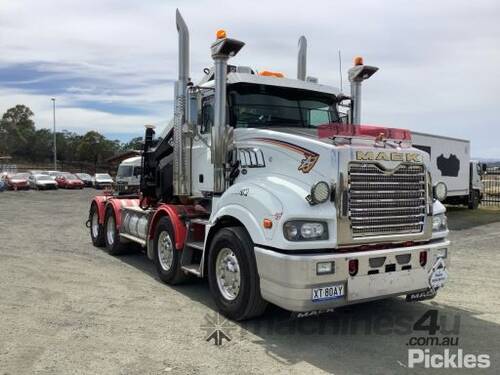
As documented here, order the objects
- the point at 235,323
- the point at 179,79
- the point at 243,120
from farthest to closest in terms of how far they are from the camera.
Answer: the point at 179,79
the point at 243,120
the point at 235,323

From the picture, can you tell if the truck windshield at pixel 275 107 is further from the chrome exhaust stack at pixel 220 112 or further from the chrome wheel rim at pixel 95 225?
the chrome wheel rim at pixel 95 225

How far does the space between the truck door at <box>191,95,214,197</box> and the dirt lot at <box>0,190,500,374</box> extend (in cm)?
154

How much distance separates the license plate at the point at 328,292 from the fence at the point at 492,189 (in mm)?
25072

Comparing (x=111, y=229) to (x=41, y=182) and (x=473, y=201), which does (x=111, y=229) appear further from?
(x=41, y=182)

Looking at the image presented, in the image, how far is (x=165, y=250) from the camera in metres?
7.76

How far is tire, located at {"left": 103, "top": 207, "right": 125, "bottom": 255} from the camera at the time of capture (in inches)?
399

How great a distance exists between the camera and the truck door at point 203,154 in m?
7.00

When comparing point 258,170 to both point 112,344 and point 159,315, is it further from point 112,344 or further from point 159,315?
point 112,344

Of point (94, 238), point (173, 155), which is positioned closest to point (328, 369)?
point (173, 155)

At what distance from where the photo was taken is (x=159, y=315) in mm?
6062

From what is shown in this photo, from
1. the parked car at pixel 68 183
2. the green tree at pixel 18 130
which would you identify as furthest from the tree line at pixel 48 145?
the parked car at pixel 68 183

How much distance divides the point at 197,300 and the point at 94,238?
5615 mm

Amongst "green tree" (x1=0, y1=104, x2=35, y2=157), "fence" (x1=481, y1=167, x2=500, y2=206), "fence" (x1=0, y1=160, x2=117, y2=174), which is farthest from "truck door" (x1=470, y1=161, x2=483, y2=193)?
"green tree" (x1=0, y1=104, x2=35, y2=157)

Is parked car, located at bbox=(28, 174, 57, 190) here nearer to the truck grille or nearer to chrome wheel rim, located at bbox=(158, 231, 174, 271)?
chrome wheel rim, located at bbox=(158, 231, 174, 271)
